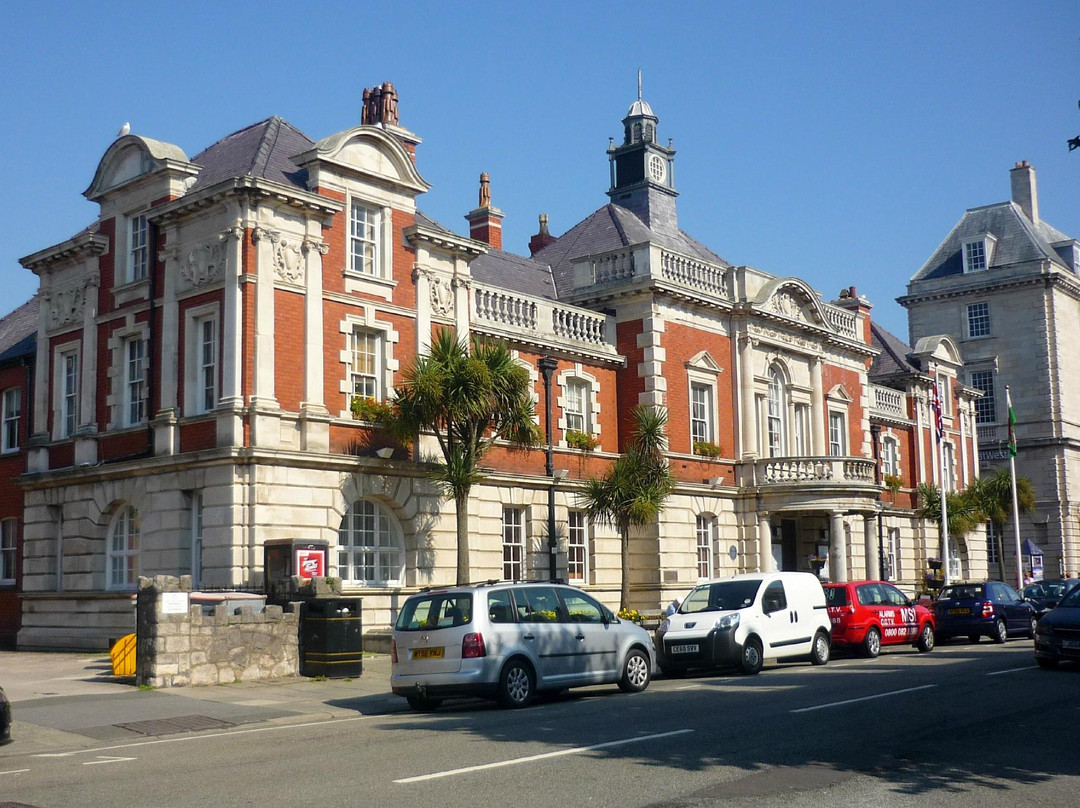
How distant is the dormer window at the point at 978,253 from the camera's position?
66.2m

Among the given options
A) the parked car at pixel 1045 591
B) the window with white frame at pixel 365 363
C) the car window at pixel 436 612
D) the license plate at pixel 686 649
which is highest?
the window with white frame at pixel 365 363

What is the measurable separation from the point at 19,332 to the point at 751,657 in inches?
969

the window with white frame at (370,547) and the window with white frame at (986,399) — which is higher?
the window with white frame at (986,399)

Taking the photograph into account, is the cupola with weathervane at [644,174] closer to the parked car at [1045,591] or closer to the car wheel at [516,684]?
the parked car at [1045,591]

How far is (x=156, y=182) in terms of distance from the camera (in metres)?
27.3

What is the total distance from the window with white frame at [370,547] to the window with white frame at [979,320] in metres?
48.1

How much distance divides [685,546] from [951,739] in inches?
879

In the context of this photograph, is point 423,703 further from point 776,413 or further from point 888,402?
point 888,402

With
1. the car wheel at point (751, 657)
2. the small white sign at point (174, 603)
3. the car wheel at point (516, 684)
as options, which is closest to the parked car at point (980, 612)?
the car wheel at point (751, 657)

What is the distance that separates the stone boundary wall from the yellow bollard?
3.08ft

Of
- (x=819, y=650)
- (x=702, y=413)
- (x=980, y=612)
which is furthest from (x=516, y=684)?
(x=702, y=413)

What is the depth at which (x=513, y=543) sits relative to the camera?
3045 cm

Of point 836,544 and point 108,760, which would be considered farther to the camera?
point 836,544

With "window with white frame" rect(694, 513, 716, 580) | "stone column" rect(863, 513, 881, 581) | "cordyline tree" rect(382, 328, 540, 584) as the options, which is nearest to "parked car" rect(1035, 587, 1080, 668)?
"cordyline tree" rect(382, 328, 540, 584)
